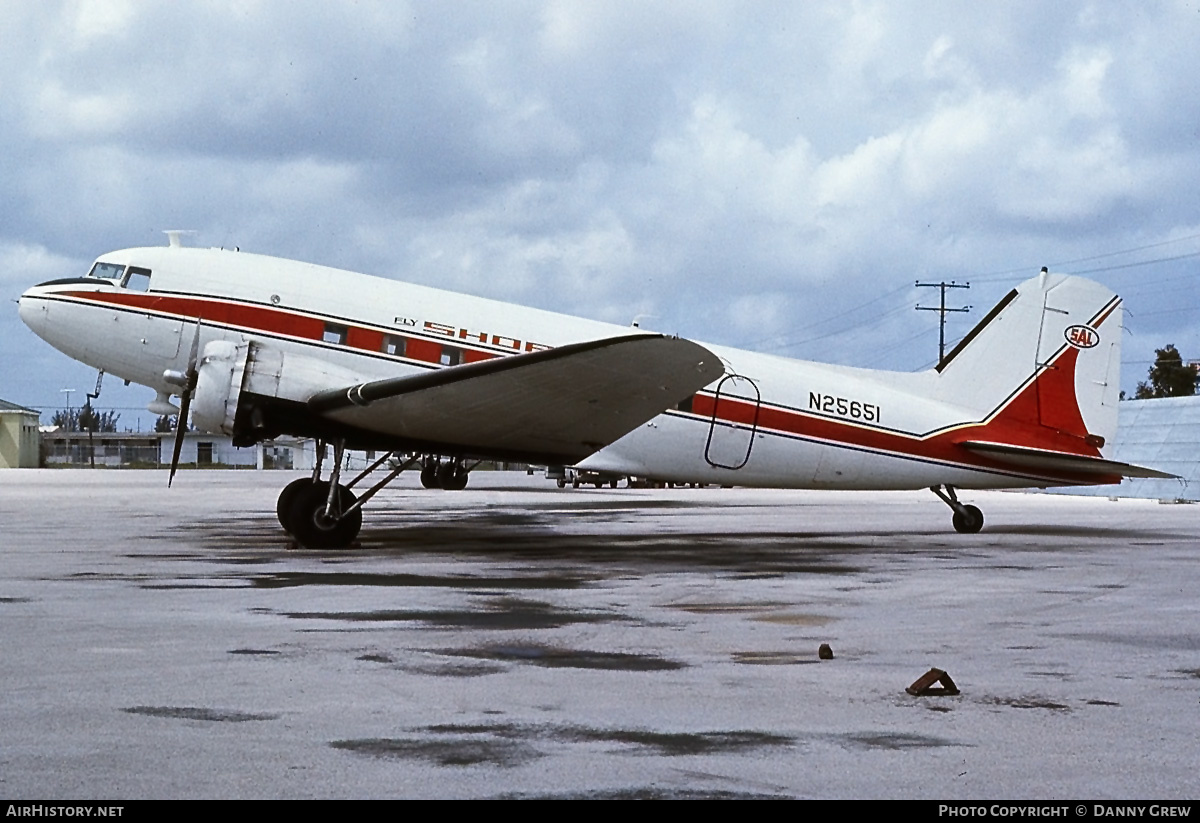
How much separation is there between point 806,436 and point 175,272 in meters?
9.65

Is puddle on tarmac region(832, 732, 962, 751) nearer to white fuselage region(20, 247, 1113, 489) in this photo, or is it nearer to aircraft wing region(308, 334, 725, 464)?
aircraft wing region(308, 334, 725, 464)

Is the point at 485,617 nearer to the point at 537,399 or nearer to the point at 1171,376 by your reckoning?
the point at 537,399

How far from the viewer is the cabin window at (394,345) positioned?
57.2 feet

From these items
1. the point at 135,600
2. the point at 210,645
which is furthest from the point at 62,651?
the point at 135,600

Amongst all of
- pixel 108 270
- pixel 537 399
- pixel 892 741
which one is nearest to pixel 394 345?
pixel 537 399

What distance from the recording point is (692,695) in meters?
6.98

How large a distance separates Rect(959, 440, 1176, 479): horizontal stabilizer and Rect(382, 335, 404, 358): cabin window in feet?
30.1

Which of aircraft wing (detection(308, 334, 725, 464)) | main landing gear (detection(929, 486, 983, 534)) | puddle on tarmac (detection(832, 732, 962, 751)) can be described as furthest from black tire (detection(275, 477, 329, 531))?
puddle on tarmac (detection(832, 732, 962, 751))

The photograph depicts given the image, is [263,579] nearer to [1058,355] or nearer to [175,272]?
[175,272]

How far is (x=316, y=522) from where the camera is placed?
1652cm

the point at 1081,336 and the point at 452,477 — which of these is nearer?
the point at 1081,336

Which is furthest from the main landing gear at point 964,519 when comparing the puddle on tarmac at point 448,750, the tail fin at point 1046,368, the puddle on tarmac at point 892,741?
the puddle on tarmac at point 448,750

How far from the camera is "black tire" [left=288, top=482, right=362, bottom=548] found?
651 inches

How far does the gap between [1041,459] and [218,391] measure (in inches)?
509
